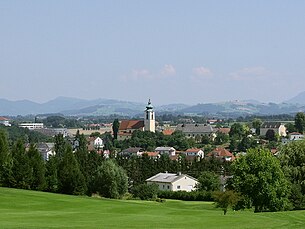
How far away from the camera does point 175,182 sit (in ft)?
265

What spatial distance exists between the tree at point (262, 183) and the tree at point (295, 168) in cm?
308

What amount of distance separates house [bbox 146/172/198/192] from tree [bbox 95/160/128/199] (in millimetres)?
13025

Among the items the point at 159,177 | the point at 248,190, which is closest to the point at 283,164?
the point at 248,190

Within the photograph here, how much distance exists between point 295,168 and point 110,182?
65.2ft

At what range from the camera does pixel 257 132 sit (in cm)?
18988

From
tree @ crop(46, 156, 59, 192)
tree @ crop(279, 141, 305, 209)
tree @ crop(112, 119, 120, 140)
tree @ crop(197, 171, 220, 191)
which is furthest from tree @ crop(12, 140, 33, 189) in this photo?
tree @ crop(112, 119, 120, 140)

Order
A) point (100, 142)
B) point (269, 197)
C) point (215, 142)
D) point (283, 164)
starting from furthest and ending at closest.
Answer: point (100, 142) < point (215, 142) < point (283, 164) < point (269, 197)

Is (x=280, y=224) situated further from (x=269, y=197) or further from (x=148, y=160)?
(x=148, y=160)

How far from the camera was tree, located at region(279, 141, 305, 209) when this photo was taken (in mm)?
51156

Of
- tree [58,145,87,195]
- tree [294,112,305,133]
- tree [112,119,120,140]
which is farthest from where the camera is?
tree [112,119,120,140]

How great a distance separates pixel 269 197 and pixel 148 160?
44.0 m

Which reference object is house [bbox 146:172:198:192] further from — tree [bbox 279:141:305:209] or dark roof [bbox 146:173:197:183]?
tree [bbox 279:141:305:209]

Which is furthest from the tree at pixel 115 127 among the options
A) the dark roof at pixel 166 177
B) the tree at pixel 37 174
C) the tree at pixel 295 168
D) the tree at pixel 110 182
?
the tree at pixel 295 168

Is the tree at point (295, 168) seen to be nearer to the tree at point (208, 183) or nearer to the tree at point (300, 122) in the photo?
the tree at point (208, 183)
